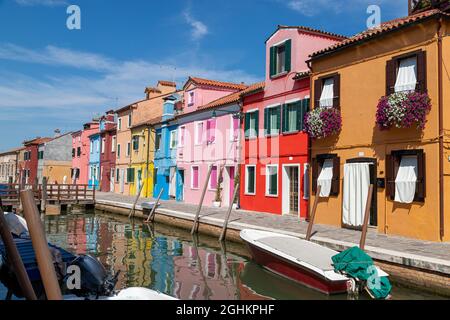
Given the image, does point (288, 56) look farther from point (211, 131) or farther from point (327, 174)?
point (211, 131)

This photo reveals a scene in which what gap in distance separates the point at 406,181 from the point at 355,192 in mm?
1910

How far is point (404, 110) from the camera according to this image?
11.6 m

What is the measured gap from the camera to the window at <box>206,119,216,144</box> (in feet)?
77.0

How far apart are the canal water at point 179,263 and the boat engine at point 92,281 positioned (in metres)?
2.11

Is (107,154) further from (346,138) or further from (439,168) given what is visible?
(439,168)

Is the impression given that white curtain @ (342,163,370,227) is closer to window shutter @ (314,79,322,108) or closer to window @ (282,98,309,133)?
window shutter @ (314,79,322,108)

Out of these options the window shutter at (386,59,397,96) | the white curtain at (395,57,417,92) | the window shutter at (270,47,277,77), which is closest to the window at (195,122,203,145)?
the window shutter at (270,47,277,77)

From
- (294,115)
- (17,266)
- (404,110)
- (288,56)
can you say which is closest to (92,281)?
(17,266)

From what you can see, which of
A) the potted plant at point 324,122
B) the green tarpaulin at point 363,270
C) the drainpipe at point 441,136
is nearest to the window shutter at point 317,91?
the potted plant at point 324,122

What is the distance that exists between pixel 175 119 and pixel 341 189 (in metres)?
16.0

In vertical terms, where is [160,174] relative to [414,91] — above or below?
Result: below
